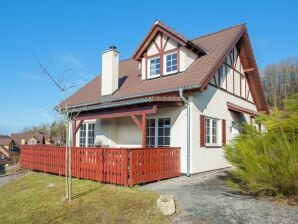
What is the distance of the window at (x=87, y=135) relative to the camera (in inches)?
665

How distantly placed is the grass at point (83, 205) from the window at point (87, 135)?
6.34 metres

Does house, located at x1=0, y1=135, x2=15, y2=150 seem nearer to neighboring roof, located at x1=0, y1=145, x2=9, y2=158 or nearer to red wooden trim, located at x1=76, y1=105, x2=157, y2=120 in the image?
neighboring roof, located at x1=0, y1=145, x2=9, y2=158

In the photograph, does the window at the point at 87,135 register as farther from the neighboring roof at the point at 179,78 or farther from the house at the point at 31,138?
the house at the point at 31,138

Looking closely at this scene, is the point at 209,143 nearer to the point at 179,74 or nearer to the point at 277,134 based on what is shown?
the point at 179,74

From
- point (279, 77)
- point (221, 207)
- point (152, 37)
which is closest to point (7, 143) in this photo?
point (279, 77)

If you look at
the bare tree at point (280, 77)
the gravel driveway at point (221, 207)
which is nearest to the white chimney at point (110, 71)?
the gravel driveway at point (221, 207)

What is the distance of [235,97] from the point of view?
53.8 ft

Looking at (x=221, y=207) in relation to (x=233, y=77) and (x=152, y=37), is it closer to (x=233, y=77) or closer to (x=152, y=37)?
(x=152, y=37)

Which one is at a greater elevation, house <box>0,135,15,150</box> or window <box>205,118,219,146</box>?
window <box>205,118,219,146</box>

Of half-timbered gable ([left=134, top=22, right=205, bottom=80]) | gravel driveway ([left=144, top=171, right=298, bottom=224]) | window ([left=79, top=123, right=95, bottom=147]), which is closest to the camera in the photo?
gravel driveway ([left=144, top=171, right=298, bottom=224])

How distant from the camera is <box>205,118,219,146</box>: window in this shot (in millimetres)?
13648

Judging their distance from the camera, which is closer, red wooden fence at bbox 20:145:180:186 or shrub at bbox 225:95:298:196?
shrub at bbox 225:95:298:196

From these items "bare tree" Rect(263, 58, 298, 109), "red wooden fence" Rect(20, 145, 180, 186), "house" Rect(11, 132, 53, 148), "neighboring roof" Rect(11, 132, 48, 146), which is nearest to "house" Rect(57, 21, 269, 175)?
"red wooden fence" Rect(20, 145, 180, 186)

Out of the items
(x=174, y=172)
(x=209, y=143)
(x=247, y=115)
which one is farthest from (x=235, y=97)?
(x=174, y=172)
